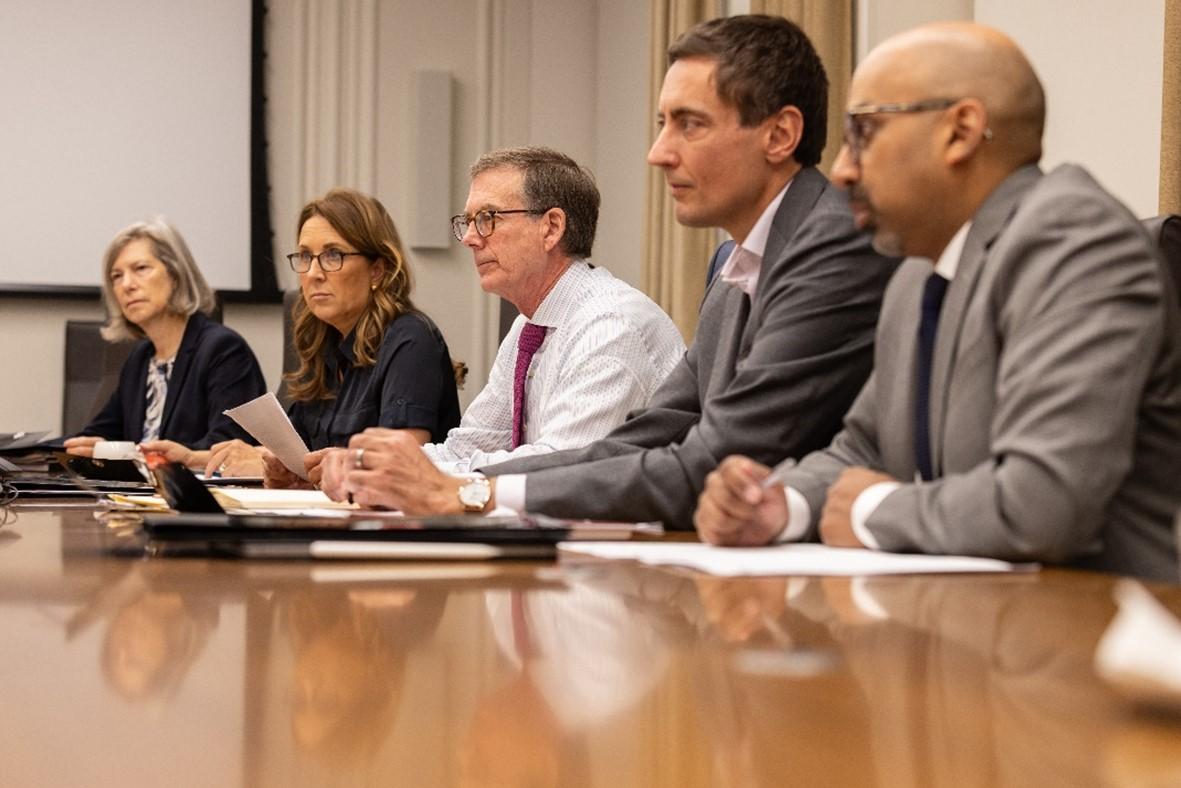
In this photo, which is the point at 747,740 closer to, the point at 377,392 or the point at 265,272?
the point at 377,392

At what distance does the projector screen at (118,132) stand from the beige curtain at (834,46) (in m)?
2.87

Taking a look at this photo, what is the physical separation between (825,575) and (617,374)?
4.98 ft

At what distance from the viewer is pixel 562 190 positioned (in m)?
3.03

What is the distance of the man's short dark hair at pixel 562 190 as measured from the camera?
302 cm

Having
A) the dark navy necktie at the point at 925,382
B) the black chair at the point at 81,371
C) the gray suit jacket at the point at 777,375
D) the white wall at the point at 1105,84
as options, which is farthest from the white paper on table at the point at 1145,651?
the black chair at the point at 81,371

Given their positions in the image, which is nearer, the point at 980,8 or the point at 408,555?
the point at 408,555

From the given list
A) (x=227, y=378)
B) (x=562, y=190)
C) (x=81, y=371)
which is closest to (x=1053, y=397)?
(x=562, y=190)

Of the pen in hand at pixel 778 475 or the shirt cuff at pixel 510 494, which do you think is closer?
the pen in hand at pixel 778 475

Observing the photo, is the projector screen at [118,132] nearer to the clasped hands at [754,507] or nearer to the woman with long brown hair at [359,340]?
the woman with long brown hair at [359,340]

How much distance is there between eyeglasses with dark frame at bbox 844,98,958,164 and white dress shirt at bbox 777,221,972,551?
133 mm

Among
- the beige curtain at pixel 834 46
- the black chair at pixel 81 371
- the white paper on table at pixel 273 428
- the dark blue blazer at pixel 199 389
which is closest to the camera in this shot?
the white paper on table at pixel 273 428

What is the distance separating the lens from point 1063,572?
1.13 metres

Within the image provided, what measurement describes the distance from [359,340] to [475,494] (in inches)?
71.4

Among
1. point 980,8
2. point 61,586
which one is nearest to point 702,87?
point 61,586
